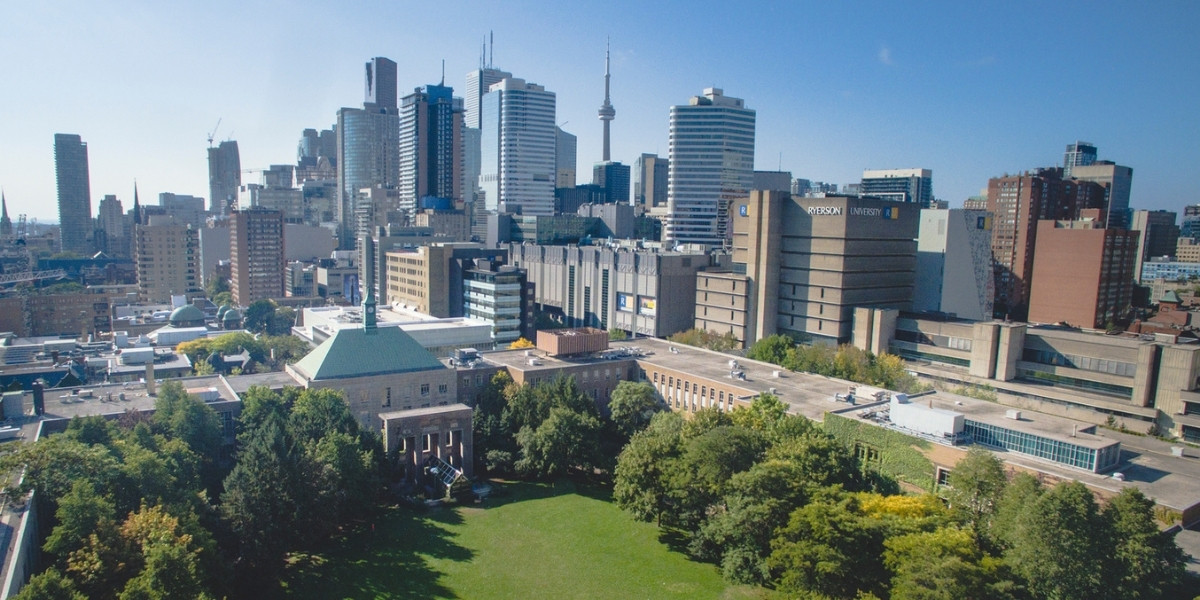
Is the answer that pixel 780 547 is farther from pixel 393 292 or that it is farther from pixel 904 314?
pixel 393 292

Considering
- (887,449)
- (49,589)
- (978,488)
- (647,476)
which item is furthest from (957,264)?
(49,589)

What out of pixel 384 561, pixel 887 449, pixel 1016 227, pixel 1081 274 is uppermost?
pixel 1016 227

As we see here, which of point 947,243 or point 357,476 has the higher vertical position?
point 947,243

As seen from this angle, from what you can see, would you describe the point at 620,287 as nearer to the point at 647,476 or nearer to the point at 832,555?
the point at 647,476

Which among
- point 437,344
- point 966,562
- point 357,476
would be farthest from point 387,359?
point 966,562

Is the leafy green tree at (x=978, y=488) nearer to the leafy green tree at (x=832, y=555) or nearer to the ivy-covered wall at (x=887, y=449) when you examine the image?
A: the leafy green tree at (x=832, y=555)

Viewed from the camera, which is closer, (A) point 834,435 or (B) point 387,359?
(A) point 834,435
